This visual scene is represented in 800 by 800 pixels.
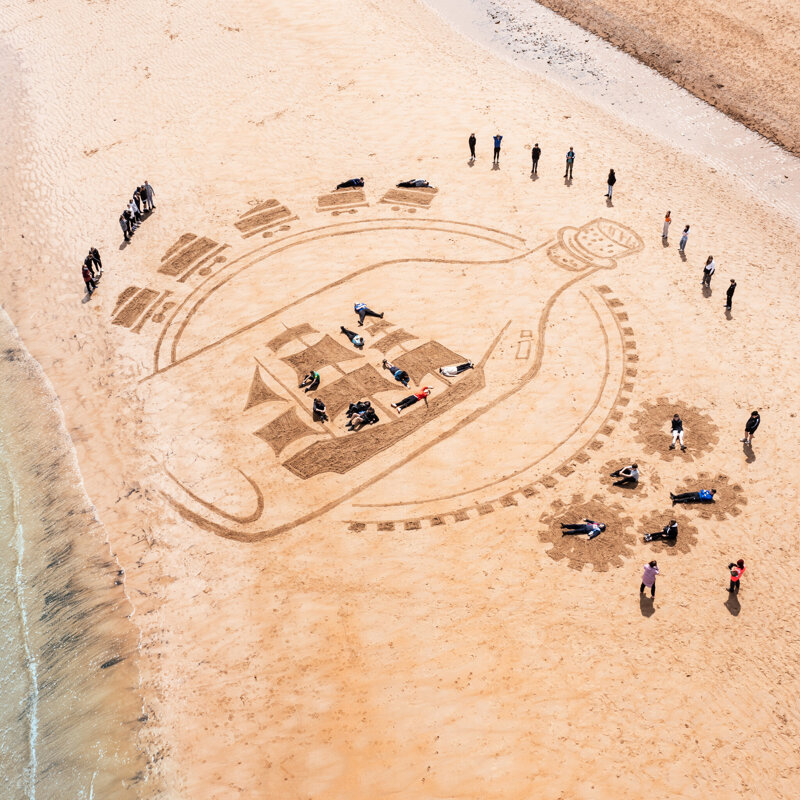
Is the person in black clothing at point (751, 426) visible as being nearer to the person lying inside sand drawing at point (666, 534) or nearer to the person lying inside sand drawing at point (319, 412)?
the person lying inside sand drawing at point (666, 534)

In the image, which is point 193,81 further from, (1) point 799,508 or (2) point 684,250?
(1) point 799,508

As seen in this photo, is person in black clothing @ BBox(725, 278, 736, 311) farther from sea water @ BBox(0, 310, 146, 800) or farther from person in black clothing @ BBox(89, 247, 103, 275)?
person in black clothing @ BBox(89, 247, 103, 275)

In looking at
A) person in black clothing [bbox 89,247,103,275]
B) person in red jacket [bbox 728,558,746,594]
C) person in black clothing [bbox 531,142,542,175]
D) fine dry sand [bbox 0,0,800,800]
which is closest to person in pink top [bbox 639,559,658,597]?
fine dry sand [bbox 0,0,800,800]

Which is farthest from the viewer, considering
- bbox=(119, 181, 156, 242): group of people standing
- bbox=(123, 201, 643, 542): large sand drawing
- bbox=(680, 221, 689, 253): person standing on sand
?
bbox=(119, 181, 156, 242): group of people standing

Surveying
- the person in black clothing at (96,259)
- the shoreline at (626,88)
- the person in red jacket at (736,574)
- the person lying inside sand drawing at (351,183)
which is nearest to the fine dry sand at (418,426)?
the person in red jacket at (736,574)

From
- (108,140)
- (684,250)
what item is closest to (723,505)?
(684,250)

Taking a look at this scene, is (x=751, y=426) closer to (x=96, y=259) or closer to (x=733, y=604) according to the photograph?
(x=733, y=604)

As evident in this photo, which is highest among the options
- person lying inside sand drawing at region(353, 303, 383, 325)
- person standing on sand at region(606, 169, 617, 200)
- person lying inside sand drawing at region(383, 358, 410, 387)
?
person standing on sand at region(606, 169, 617, 200)

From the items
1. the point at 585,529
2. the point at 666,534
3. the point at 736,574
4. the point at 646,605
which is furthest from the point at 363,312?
the point at 736,574
